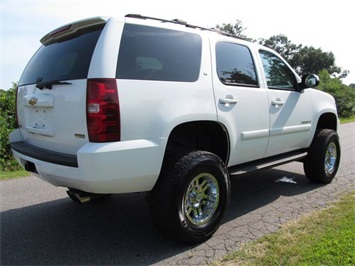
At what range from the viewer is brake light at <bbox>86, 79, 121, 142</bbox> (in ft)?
8.32

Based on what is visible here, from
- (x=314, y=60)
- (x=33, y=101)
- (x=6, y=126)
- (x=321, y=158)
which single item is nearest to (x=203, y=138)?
(x=33, y=101)

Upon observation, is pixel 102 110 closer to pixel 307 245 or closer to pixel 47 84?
pixel 47 84

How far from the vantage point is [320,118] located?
5.32 metres

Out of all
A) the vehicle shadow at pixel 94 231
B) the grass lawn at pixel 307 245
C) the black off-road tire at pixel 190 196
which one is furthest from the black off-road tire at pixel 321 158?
the black off-road tire at pixel 190 196

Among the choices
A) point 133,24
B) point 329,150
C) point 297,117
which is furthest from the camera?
point 329,150

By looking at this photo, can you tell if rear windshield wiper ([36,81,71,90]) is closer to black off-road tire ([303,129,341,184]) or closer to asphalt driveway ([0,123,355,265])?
asphalt driveway ([0,123,355,265])

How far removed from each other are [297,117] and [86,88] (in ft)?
10.3

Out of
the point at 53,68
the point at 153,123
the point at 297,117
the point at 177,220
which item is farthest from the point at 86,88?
the point at 297,117

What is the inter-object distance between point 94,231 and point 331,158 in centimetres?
400

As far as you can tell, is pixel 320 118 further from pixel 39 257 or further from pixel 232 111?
pixel 39 257

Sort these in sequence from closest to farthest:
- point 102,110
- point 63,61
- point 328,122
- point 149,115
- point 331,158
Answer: point 102,110
point 149,115
point 63,61
point 331,158
point 328,122

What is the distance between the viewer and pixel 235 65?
3771 millimetres

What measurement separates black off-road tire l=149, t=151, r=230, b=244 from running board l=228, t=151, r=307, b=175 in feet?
1.58

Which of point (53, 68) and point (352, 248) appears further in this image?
point (53, 68)
